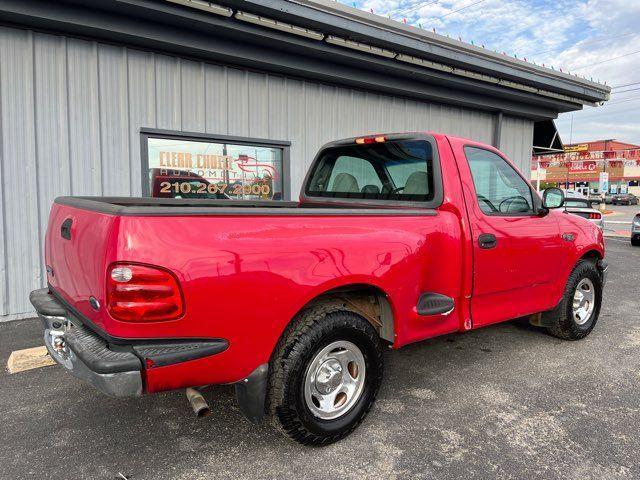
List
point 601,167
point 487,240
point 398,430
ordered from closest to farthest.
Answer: point 398,430 → point 487,240 → point 601,167

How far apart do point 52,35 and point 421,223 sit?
498 centimetres

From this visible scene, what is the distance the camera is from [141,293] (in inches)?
76.2

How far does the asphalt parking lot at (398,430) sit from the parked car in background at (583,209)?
6.58m

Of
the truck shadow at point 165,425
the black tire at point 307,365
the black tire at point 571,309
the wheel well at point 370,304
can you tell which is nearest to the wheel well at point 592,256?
the black tire at point 571,309

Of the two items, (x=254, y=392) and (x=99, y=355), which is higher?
(x=99, y=355)

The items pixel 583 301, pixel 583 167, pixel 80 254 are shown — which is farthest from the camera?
pixel 583 167

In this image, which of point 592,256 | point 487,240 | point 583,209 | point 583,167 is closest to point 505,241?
point 487,240

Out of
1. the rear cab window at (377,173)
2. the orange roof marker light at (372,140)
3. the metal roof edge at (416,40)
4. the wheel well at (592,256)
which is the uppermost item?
the metal roof edge at (416,40)

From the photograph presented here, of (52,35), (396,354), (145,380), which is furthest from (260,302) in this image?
(52,35)

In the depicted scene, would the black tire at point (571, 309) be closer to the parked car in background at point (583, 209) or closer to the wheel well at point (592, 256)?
the wheel well at point (592, 256)

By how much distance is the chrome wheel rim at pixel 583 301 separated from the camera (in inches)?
176

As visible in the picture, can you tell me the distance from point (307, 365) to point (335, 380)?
1.09ft

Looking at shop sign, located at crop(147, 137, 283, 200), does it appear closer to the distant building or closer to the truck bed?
the truck bed

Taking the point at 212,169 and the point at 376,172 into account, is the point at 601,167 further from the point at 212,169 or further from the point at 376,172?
the point at 376,172
